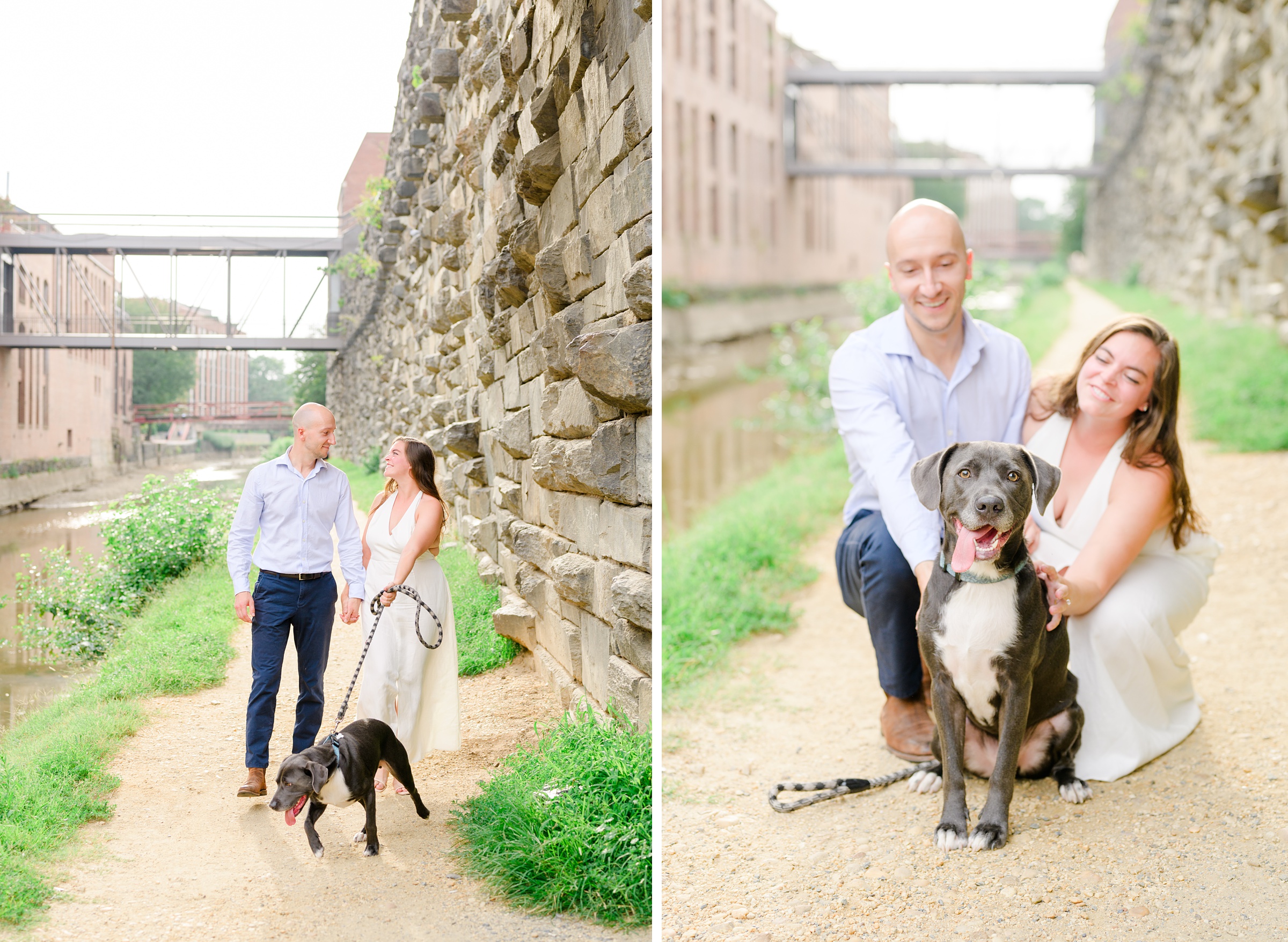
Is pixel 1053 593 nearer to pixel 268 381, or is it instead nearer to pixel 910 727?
pixel 910 727

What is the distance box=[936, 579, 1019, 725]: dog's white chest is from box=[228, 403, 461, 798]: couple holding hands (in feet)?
4.38

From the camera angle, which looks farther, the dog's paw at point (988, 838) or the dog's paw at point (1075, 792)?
the dog's paw at point (1075, 792)

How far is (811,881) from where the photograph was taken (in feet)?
8.62

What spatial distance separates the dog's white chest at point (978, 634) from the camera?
8.64ft

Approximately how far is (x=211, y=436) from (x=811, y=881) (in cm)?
193

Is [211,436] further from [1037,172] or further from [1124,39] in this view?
[1037,172]

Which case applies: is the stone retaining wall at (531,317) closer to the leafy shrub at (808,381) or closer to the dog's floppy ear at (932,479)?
the dog's floppy ear at (932,479)

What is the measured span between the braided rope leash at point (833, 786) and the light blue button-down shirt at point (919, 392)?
78 centimetres

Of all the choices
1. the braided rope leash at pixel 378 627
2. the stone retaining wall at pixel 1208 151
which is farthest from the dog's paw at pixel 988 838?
the stone retaining wall at pixel 1208 151

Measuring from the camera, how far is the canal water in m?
2.47

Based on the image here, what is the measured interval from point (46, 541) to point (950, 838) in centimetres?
253

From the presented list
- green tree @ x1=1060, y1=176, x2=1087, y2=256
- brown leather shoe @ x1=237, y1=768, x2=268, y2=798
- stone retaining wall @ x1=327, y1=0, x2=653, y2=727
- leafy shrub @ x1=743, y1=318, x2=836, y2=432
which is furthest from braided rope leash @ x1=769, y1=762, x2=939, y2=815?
green tree @ x1=1060, y1=176, x2=1087, y2=256

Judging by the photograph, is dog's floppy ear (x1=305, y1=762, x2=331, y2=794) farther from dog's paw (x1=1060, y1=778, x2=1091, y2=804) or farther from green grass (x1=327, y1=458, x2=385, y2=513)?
dog's paw (x1=1060, y1=778, x2=1091, y2=804)

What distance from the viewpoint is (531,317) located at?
2.94 meters
